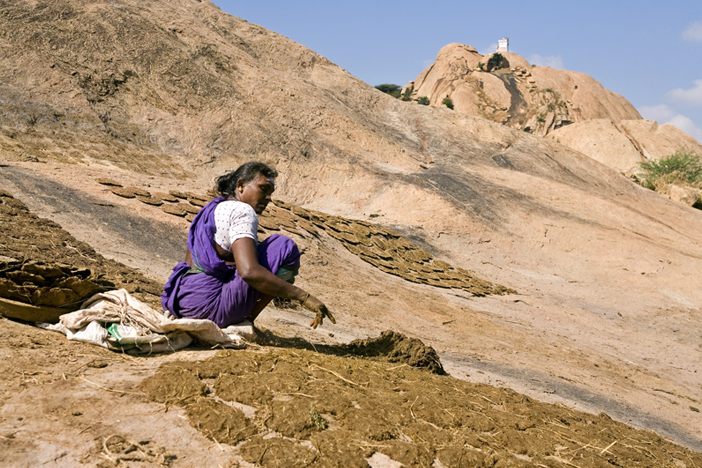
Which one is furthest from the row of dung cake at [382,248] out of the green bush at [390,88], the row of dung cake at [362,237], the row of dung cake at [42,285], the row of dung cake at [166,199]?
the green bush at [390,88]

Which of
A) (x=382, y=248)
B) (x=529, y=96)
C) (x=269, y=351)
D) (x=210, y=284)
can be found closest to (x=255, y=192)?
(x=210, y=284)

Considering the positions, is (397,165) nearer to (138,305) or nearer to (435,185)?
(435,185)

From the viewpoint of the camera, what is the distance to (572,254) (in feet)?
41.2

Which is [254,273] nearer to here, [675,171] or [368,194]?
[368,194]

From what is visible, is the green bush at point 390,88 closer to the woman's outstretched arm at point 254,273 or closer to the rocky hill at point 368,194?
the rocky hill at point 368,194

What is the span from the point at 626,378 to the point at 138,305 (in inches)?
210

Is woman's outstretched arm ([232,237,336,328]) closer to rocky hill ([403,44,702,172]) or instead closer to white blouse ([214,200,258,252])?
white blouse ([214,200,258,252])

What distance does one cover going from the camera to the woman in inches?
112

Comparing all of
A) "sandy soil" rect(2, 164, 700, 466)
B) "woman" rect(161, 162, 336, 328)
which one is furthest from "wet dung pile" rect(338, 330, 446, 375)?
"woman" rect(161, 162, 336, 328)

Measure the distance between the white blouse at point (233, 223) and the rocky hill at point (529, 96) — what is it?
28.0 meters

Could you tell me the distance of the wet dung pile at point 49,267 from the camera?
2.78 meters

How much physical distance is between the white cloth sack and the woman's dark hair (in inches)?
34.1

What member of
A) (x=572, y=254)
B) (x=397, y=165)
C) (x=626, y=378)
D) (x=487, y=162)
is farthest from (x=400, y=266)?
(x=487, y=162)

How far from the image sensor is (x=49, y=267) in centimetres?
283
